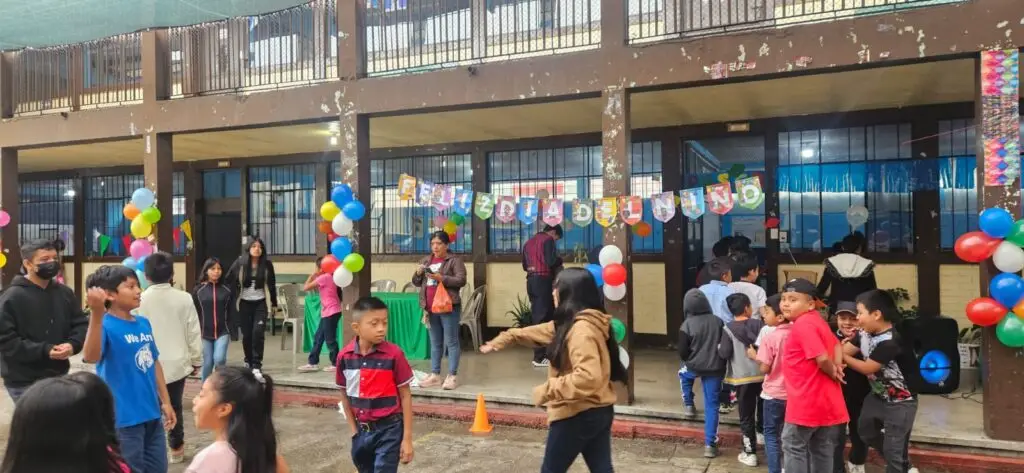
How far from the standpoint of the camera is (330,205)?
7262mm

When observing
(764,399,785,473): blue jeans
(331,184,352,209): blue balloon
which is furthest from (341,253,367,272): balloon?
(764,399,785,473): blue jeans

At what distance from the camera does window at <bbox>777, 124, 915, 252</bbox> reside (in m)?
8.43

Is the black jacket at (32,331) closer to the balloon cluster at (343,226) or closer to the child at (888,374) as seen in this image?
the balloon cluster at (343,226)

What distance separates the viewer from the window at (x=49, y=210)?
1404 centimetres

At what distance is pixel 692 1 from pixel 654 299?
174 inches

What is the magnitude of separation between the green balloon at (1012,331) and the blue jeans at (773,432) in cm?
194

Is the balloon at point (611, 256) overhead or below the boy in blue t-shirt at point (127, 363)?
overhead

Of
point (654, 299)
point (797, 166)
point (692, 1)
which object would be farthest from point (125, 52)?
point (797, 166)

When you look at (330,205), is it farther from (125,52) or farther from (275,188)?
(275,188)

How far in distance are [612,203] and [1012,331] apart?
3.23 meters

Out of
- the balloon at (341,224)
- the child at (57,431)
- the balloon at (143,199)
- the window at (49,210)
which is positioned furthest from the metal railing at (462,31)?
the window at (49,210)

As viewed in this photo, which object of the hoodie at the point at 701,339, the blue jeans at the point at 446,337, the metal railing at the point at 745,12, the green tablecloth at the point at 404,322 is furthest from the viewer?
the green tablecloth at the point at 404,322

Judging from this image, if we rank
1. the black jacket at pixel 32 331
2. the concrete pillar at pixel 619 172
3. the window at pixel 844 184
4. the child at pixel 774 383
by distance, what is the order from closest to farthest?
the black jacket at pixel 32 331
the child at pixel 774 383
the concrete pillar at pixel 619 172
the window at pixel 844 184

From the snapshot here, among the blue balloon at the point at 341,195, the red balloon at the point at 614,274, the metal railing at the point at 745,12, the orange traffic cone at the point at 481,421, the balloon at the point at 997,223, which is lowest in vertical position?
the orange traffic cone at the point at 481,421
